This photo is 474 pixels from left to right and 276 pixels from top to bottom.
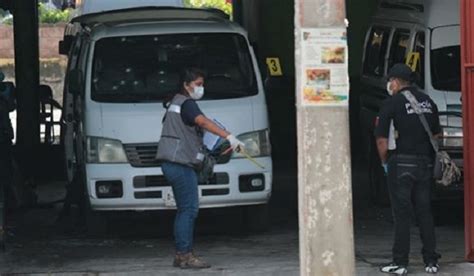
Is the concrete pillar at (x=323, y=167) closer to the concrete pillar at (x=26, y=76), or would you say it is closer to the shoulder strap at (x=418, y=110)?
the shoulder strap at (x=418, y=110)

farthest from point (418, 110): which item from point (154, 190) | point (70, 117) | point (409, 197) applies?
point (70, 117)

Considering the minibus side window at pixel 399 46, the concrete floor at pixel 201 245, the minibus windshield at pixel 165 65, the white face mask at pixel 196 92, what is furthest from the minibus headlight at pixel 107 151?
the minibus side window at pixel 399 46

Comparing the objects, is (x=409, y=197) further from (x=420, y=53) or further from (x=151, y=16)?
(x=151, y=16)

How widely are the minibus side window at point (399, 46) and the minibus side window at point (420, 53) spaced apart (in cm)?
33

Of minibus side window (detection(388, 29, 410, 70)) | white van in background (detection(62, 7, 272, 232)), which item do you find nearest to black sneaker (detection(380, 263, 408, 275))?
white van in background (detection(62, 7, 272, 232))

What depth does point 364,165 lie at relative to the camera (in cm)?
1573

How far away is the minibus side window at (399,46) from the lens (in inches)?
450

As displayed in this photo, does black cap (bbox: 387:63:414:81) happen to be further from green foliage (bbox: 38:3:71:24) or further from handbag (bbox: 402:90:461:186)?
green foliage (bbox: 38:3:71:24)

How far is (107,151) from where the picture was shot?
9852 mm

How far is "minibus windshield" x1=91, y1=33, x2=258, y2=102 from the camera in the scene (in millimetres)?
10312

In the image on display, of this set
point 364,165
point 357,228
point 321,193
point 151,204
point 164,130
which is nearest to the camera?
point 321,193

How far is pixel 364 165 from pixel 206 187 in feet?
20.6

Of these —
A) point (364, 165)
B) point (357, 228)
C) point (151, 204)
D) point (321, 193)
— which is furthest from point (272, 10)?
point (321, 193)

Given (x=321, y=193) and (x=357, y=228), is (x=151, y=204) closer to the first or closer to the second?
(x=357, y=228)
